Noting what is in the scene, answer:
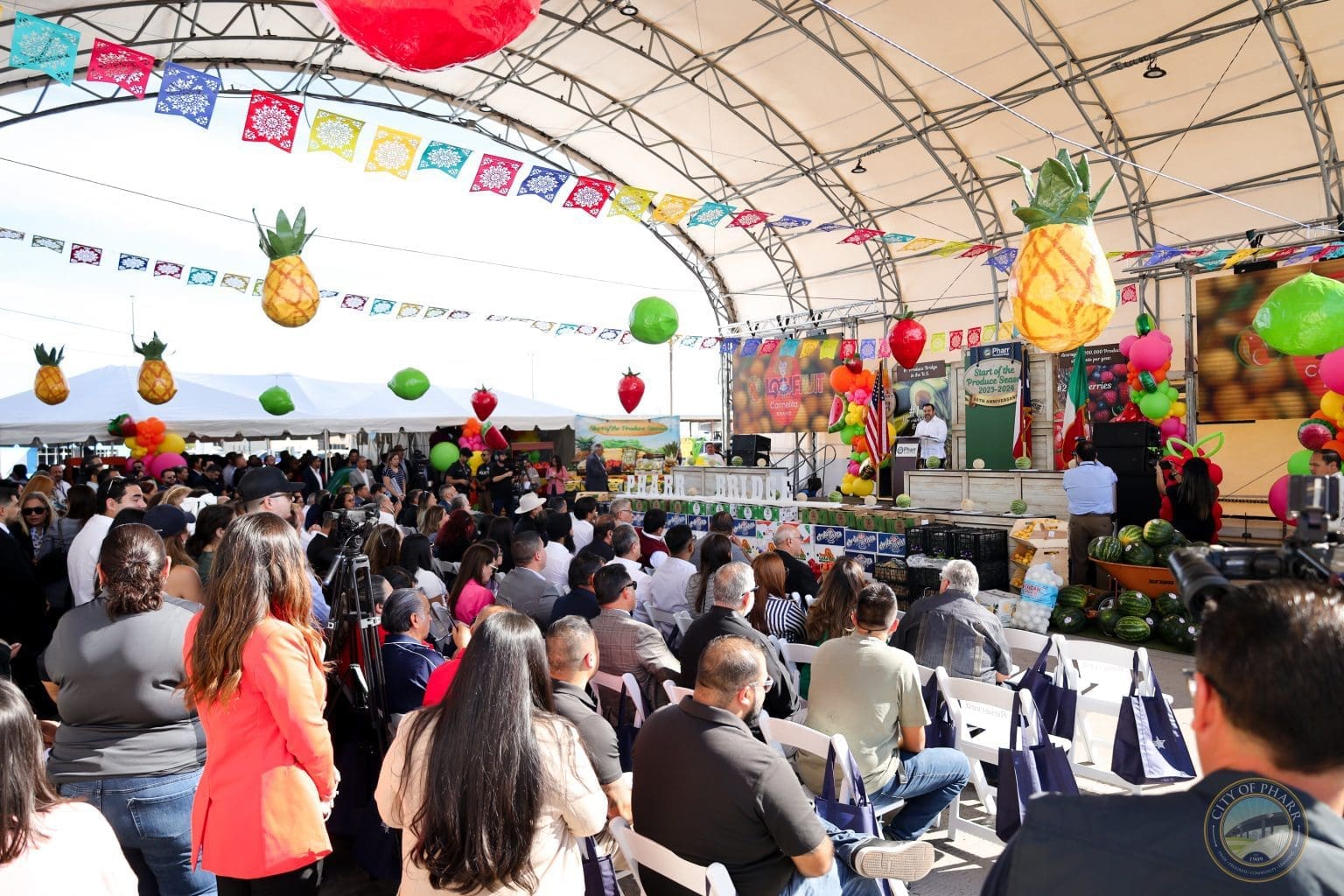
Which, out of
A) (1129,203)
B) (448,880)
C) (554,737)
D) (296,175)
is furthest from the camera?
(296,175)

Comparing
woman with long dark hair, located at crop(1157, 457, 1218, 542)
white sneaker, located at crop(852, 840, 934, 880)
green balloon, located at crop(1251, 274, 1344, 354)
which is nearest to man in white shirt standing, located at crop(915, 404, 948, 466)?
woman with long dark hair, located at crop(1157, 457, 1218, 542)

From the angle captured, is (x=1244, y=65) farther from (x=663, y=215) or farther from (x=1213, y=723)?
(x=1213, y=723)

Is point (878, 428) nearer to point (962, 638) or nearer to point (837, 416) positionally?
point (837, 416)

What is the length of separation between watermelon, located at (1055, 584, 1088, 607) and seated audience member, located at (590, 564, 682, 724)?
486cm

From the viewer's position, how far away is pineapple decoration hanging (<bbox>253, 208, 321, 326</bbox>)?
23.9ft

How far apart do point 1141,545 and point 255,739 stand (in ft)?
23.8

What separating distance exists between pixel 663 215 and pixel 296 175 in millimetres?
9396

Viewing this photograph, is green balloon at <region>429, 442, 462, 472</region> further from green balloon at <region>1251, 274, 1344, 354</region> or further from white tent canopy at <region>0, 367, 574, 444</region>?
green balloon at <region>1251, 274, 1344, 354</region>

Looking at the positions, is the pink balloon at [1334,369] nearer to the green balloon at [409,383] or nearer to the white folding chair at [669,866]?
the white folding chair at [669,866]

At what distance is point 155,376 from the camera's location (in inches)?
472

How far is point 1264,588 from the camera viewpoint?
99 centimetres

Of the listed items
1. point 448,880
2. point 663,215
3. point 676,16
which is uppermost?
point 676,16

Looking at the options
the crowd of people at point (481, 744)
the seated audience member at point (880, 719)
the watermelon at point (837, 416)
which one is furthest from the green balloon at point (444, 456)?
the seated audience member at point (880, 719)

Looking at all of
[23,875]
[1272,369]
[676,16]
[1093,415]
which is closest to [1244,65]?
[1272,369]
